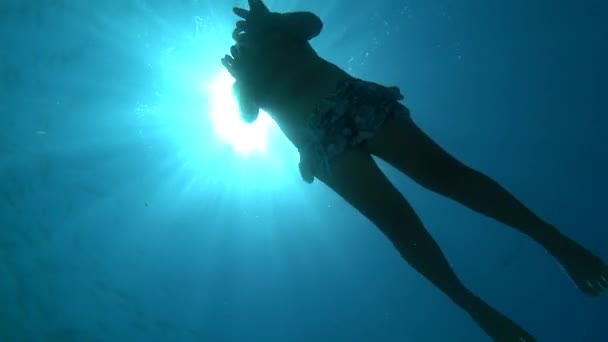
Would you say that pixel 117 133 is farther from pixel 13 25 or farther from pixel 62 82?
pixel 13 25

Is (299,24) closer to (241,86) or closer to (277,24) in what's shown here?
(277,24)

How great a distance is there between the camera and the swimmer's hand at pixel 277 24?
3.33m

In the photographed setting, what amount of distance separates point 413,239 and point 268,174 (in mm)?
10017

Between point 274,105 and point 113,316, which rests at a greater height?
point 113,316

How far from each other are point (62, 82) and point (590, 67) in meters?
17.1

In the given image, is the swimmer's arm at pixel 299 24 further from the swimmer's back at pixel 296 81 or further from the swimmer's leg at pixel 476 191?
the swimmer's leg at pixel 476 191

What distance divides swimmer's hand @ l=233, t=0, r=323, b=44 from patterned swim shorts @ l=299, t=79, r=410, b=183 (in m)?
0.71

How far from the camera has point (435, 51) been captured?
10.9 m

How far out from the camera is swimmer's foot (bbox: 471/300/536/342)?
251cm

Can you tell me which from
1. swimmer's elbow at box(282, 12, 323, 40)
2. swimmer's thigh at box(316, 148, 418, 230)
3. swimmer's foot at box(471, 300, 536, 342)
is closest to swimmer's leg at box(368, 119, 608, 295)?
swimmer's thigh at box(316, 148, 418, 230)

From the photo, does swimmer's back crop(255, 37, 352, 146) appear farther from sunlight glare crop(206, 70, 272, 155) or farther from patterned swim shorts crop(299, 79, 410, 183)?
sunlight glare crop(206, 70, 272, 155)

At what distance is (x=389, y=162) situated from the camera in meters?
2.88

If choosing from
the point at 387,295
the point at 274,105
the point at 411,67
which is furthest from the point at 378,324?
the point at 274,105

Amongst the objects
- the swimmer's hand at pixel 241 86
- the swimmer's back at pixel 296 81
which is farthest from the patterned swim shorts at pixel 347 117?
the swimmer's hand at pixel 241 86
